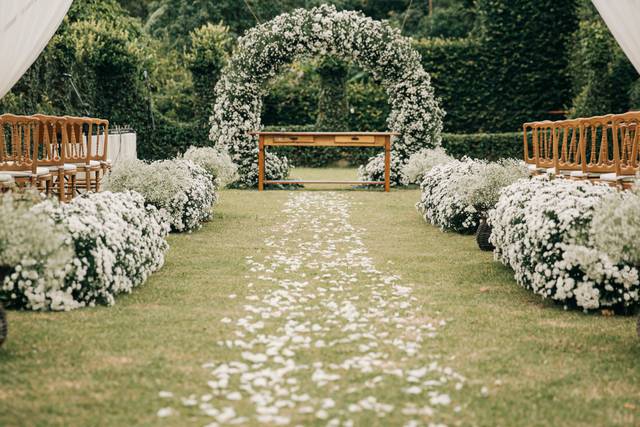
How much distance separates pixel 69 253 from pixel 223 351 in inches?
40.7

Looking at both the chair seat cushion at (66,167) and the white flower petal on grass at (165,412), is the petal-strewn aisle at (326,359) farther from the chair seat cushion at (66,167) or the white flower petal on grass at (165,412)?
the chair seat cushion at (66,167)

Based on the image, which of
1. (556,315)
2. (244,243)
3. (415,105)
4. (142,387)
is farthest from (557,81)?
(142,387)

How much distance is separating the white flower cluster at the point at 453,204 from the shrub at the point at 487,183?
0.56ft

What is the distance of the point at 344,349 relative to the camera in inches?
155

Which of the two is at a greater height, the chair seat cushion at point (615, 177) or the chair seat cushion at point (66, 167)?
the chair seat cushion at point (615, 177)

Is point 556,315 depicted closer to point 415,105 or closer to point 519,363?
point 519,363

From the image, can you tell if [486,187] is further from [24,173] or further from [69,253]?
[69,253]

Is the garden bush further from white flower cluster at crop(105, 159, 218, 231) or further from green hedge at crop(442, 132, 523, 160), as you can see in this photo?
green hedge at crop(442, 132, 523, 160)

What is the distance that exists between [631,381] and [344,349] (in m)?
1.40

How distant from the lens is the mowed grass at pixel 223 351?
3078mm

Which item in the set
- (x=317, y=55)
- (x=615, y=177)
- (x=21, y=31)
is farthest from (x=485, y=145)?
(x=21, y=31)

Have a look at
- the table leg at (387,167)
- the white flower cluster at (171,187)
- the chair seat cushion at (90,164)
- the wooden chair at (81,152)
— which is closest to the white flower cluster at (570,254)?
the white flower cluster at (171,187)

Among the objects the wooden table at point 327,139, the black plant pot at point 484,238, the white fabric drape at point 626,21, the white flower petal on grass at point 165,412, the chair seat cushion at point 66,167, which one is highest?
the white fabric drape at point 626,21

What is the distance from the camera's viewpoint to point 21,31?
16.7 feet
